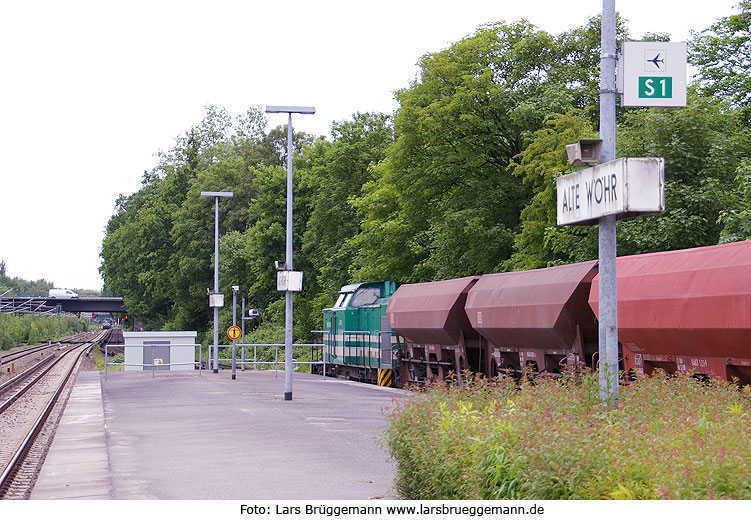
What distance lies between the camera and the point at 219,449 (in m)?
14.6

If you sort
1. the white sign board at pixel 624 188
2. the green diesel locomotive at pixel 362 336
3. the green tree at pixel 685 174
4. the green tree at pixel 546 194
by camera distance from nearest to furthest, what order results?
the white sign board at pixel 624 188, the green tree at pixel 685 174, the green tree at pixel 546 194, the green diesel locomotive at pixel 362 336

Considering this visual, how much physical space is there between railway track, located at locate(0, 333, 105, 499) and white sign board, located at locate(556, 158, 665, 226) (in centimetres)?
788

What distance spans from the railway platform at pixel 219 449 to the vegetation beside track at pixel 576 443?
4.60 ft

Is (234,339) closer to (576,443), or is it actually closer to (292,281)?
(292,281)

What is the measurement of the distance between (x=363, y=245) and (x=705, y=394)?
41046mm

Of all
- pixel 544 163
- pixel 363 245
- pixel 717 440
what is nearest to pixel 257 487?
pixel 717 440

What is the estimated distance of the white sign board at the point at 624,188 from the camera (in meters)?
8.97

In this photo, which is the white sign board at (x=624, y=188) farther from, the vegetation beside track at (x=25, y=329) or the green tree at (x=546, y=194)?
the vegetation beside track at (x=25, y=329)

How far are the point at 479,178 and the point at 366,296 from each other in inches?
279

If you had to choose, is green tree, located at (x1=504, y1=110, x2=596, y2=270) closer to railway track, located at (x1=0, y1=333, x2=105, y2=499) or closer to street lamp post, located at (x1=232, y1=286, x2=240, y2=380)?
street lamp post, located at (x1=232, y1=286, x2=240, y2=380)

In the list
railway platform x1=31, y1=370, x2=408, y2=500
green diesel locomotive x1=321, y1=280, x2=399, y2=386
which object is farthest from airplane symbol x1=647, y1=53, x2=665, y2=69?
green diesel locomotive x1=321, y1=280, x2=399, y2=386

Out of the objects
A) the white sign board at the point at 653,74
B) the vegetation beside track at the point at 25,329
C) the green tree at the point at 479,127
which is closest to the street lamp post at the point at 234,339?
the green tree at the point at 479,127

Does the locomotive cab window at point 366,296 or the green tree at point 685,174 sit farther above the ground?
the green tree at point 685,174

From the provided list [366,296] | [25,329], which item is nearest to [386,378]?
[366,296]
